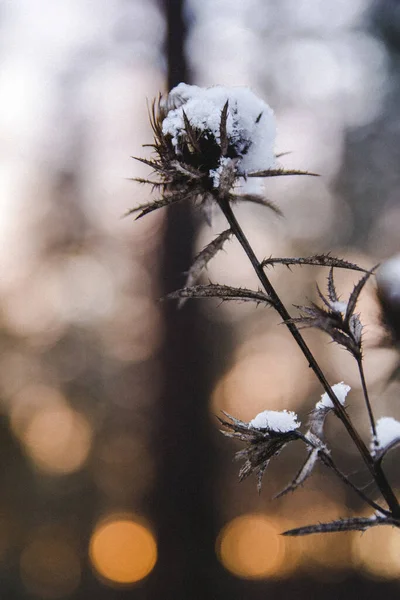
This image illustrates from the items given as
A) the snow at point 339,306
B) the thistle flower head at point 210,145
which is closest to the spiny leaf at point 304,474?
the snow at point 339,306

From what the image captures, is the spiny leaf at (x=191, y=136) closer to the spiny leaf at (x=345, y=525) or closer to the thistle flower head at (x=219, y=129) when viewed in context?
the thistle flower head at (x=219, y=129)

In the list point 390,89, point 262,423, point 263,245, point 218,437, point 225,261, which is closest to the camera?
point 262,423

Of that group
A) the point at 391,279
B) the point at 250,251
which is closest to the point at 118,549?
the point at 391,279

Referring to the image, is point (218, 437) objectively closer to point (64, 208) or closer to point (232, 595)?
point (232, 595)

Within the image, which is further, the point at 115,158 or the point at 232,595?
the point at 232,595

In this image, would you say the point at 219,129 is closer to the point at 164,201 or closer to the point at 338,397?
the point at 164,201

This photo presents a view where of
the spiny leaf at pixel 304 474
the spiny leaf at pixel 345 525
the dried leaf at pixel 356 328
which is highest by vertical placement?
the dried leaf at pixel 356 328

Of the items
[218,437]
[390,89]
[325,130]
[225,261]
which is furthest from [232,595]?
[390,89]

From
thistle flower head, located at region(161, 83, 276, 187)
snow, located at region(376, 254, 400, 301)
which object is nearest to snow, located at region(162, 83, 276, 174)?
thistle flower head, located at region(161, 83, 276, 187)
